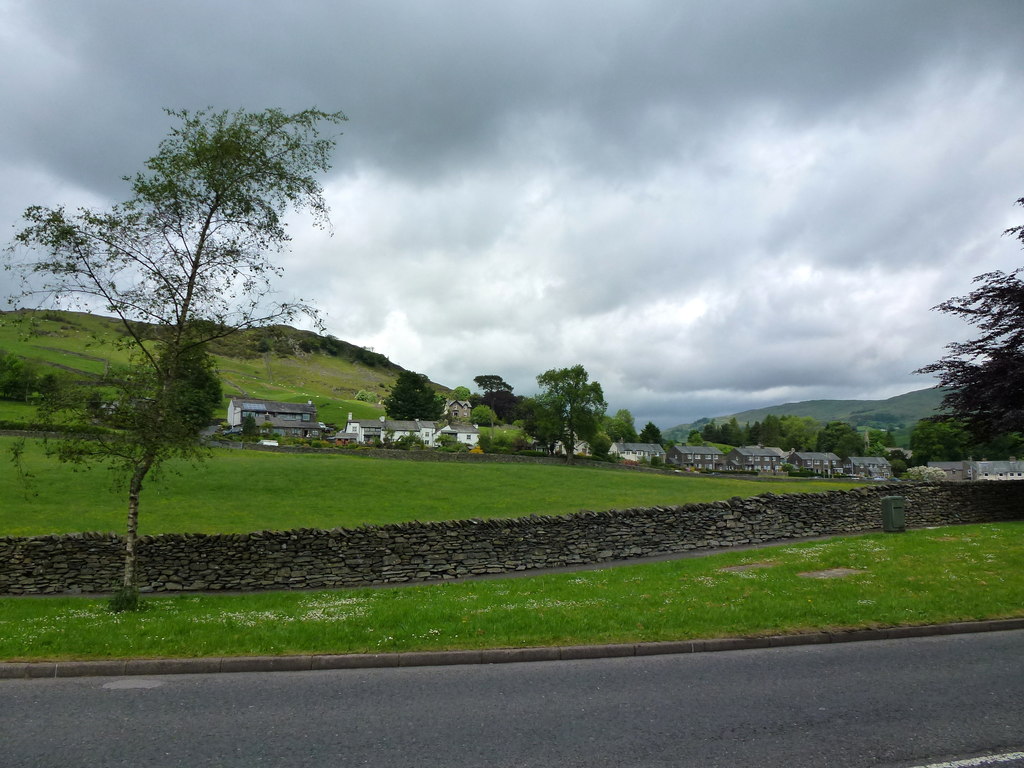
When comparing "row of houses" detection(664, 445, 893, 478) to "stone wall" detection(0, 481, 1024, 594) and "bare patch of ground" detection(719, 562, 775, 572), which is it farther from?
"bare patch of ground" detection(719, 562, 775, 572)

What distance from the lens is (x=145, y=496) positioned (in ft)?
102

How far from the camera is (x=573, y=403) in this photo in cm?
9425

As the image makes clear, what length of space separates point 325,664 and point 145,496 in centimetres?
2747

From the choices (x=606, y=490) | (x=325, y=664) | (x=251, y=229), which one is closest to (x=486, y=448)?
(x=606, y=490)

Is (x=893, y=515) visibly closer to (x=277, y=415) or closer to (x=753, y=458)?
(x=277, y=415)

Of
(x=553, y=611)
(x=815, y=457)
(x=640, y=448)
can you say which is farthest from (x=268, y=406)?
(x=815, y=457)

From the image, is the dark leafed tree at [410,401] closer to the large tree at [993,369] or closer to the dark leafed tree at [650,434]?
the dark leafed tree at [650,434]

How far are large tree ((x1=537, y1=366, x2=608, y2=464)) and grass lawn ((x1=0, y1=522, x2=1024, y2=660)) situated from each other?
76767 mm

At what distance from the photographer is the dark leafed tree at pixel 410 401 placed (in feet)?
484

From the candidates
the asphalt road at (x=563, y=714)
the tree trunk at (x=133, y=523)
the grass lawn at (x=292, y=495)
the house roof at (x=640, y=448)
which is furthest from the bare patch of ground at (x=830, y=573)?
the house roof at (x=640, y=448)

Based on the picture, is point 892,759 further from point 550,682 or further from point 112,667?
point 112,667

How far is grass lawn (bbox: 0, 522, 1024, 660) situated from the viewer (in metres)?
9.44

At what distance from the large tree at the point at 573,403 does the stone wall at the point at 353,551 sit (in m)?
69.8

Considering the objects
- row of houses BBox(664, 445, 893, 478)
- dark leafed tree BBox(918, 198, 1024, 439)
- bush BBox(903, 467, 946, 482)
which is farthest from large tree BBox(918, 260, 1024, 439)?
row of houses BBox(664, 445, 893, 478)
